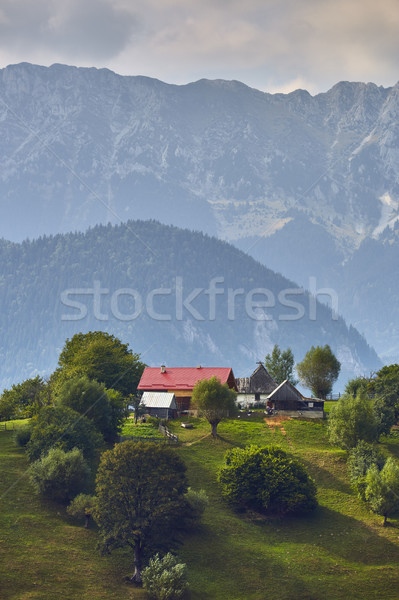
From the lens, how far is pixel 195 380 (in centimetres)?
12550

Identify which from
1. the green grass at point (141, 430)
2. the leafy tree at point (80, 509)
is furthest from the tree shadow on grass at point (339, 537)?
the green grass at point (141, 430)

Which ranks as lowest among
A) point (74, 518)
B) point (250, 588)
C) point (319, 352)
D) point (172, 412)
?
point (250, 588)

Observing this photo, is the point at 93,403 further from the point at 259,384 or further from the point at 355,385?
the point at 355,385

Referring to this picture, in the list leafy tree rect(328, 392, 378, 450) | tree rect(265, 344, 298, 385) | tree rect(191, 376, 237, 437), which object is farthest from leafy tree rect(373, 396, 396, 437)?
tree rect(265, 344, 298, 385)

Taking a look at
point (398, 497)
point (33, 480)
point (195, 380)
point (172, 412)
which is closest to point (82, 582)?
point (33, 480)

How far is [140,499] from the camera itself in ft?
236

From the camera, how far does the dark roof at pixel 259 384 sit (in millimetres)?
126562

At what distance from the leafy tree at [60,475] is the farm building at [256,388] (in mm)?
46951

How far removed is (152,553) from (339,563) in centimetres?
1774

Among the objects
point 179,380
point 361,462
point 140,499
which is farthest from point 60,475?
point 179,380

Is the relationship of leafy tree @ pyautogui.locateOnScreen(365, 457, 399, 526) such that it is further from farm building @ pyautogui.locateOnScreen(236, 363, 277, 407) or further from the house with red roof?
farm building @ pyautogui.locateOnScreen(236, 363, 277, 407)

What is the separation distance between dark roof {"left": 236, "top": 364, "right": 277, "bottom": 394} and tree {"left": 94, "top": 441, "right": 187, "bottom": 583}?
2047 inches

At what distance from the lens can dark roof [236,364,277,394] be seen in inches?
4983

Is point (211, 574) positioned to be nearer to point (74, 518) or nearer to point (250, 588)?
point (250, 588)
